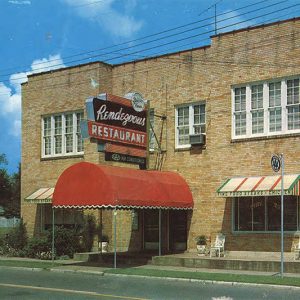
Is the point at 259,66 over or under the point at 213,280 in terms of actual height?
over

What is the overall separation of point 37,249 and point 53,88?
26.2 ft

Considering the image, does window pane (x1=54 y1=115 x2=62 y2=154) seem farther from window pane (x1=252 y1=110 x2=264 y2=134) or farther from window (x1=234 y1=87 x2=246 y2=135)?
window pane (x1=252 y1=110 x2=264 y2=134)

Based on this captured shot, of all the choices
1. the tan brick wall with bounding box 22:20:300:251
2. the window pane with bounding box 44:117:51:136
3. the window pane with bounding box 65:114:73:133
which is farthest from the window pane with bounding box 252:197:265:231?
the window pane with bounding box 44:117:51:136

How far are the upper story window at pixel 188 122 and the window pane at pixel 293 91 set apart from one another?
3.92m

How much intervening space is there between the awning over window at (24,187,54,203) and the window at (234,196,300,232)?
366 inches

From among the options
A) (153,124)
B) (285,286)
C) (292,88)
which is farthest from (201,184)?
(285,286)

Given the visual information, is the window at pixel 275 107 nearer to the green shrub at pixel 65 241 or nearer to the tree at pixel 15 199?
the green shrub at pixel 65 241

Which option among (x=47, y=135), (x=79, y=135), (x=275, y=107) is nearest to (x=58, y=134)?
(x=47, y=135)

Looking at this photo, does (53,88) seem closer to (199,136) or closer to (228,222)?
(199,136)

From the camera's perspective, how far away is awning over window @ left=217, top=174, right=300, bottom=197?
67.5 feet

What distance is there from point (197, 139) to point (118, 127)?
342cm

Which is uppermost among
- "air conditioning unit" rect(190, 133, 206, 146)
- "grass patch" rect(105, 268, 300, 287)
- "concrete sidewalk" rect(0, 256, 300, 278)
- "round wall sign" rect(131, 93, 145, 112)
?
"round wall sign" rect(131, 93, 145, 112)

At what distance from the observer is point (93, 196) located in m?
21.2

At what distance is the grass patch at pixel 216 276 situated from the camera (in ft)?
54.3
